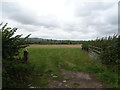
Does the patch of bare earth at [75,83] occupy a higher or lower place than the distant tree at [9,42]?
lower

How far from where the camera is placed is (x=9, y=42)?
5.00m

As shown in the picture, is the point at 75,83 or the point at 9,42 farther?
the point at 75,83

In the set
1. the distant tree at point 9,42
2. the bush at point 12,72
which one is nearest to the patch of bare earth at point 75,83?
the bush at point 12,72

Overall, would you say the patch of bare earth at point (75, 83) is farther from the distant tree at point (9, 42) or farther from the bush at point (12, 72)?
the distant tree at point (9, 42)

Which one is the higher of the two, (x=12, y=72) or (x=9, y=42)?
(x=9, y=42)

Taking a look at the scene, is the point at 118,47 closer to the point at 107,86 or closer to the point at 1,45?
the point at 107,86

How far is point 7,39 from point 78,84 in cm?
282

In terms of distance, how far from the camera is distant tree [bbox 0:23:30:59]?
4.74 meters

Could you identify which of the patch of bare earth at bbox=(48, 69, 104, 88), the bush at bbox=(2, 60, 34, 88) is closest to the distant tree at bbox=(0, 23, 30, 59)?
the bush at bbox=(2, 60, 34, 88)

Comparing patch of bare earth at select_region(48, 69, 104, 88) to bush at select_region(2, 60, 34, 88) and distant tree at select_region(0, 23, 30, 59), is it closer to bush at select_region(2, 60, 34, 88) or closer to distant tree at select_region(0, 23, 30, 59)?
bush at select_region(2, 60, 34, 88)

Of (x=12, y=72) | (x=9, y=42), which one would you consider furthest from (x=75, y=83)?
(x=9, y=42)

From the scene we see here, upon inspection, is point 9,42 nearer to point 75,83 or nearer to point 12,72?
point 12,72

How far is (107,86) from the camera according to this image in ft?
16.8

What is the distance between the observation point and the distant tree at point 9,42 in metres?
4.74
